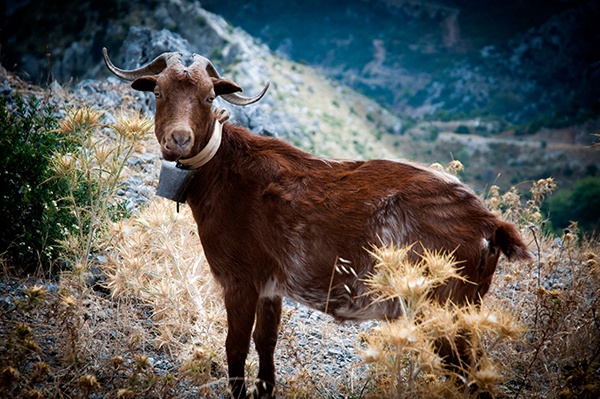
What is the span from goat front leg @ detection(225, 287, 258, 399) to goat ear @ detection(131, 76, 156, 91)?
1.74 m

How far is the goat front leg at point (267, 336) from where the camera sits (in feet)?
12.8

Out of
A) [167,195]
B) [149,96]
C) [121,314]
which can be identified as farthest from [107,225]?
[149,96]

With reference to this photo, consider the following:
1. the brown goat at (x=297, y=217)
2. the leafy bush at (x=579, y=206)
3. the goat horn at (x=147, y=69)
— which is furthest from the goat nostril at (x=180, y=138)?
the leafy bush at (x=579, y=206)

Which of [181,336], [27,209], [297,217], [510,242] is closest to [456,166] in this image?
[510,242]

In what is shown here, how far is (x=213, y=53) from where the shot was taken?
38188 millimetres

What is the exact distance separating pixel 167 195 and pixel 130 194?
3.35 m

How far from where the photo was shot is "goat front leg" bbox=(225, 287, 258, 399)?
3.52 meters

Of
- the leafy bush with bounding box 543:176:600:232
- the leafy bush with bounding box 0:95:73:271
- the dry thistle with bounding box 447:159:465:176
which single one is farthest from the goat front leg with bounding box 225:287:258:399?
the leafy bush with bounding box 543:176:600:232

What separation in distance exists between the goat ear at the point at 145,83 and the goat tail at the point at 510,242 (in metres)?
2.78

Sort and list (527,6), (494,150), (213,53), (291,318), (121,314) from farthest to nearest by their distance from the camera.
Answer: (527,6) → (494,150) → (213,53) → (291,318) → (121,314)

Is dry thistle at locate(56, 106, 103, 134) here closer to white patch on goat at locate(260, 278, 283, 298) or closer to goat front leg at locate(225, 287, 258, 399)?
goat front leg at locate(225, 287, 258, 399)

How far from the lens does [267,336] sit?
390 cm

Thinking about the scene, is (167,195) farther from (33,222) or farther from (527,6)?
(527,6)

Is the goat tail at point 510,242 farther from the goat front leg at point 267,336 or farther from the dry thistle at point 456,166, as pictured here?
the dry thistle at point 456,166
